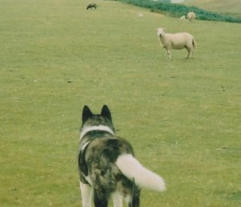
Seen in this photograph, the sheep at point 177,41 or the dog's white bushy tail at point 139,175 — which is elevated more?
the dog's white bushy tail at point 139,175

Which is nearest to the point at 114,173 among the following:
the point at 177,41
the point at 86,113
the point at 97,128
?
the point at 97,128

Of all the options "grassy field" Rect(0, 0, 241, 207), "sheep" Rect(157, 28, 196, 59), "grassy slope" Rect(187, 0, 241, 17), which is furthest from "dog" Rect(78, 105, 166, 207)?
"grassy slope" Rect(187, 0, 241, 17)

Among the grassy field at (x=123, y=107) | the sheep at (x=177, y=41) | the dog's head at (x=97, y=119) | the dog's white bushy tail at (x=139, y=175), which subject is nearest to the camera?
the dog's white bushy tail at (x=139, y=175)

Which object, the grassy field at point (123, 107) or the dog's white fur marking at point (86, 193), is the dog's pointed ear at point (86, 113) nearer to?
the dog's white fur marking at point (86, 193)

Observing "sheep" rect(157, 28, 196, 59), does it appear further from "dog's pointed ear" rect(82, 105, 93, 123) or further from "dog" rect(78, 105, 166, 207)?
"dog" rect(78, 105, 166, 207)

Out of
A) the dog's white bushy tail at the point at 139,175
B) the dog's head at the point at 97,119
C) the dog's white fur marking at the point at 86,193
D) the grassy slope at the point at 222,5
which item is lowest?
the grassy slope at the point at 222,5

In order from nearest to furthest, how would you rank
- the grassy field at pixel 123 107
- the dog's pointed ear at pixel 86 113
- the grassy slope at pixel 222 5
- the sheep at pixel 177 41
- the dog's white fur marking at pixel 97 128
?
the dog's white fur marking at pixel 97 128 → the dog's pointed ear at pixel 86 113 → the grassy field at pixel 123 107 → the sheep at pixel 177 41 → the grassy slope at pixel 222 5

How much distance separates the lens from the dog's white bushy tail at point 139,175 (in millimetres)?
7363

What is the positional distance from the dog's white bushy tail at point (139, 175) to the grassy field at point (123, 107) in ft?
10.3

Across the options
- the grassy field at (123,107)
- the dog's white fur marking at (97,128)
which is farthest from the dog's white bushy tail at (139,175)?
the grassy field at (123,107)

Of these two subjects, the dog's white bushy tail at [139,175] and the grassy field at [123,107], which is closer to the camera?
the dog's white bushy tail at [139,175]

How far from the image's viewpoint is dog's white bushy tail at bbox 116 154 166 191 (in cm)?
736

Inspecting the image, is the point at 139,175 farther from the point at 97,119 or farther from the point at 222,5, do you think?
the point at 222,5

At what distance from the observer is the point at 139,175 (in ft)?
24.3
